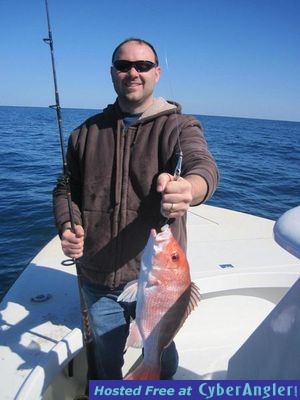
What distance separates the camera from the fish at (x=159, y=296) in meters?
1.84

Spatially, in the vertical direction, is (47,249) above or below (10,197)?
above

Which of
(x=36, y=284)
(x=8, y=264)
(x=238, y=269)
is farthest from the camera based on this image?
(x=8, y=264)

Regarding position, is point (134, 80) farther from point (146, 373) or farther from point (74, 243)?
point (146, 373)

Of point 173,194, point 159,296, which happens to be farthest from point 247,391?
point 173,194

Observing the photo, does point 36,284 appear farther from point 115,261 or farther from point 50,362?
point 115,261

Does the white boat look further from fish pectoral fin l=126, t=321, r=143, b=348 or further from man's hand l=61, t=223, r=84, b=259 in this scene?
man's hand l=61, t=223, r=84, b=259

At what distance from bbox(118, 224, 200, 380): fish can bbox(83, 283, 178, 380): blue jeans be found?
49 centimetres

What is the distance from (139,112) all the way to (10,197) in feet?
29.2

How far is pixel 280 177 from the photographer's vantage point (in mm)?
15477

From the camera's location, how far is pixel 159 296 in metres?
1.90

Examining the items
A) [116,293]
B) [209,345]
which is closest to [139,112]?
[116,293]

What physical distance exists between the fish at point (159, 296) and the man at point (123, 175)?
0.42 meters

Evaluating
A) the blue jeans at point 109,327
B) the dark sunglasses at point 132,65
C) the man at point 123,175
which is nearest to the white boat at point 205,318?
the blue jeans at point 109,327

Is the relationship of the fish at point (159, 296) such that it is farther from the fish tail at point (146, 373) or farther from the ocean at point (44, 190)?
the ocean at point (44, 190)
